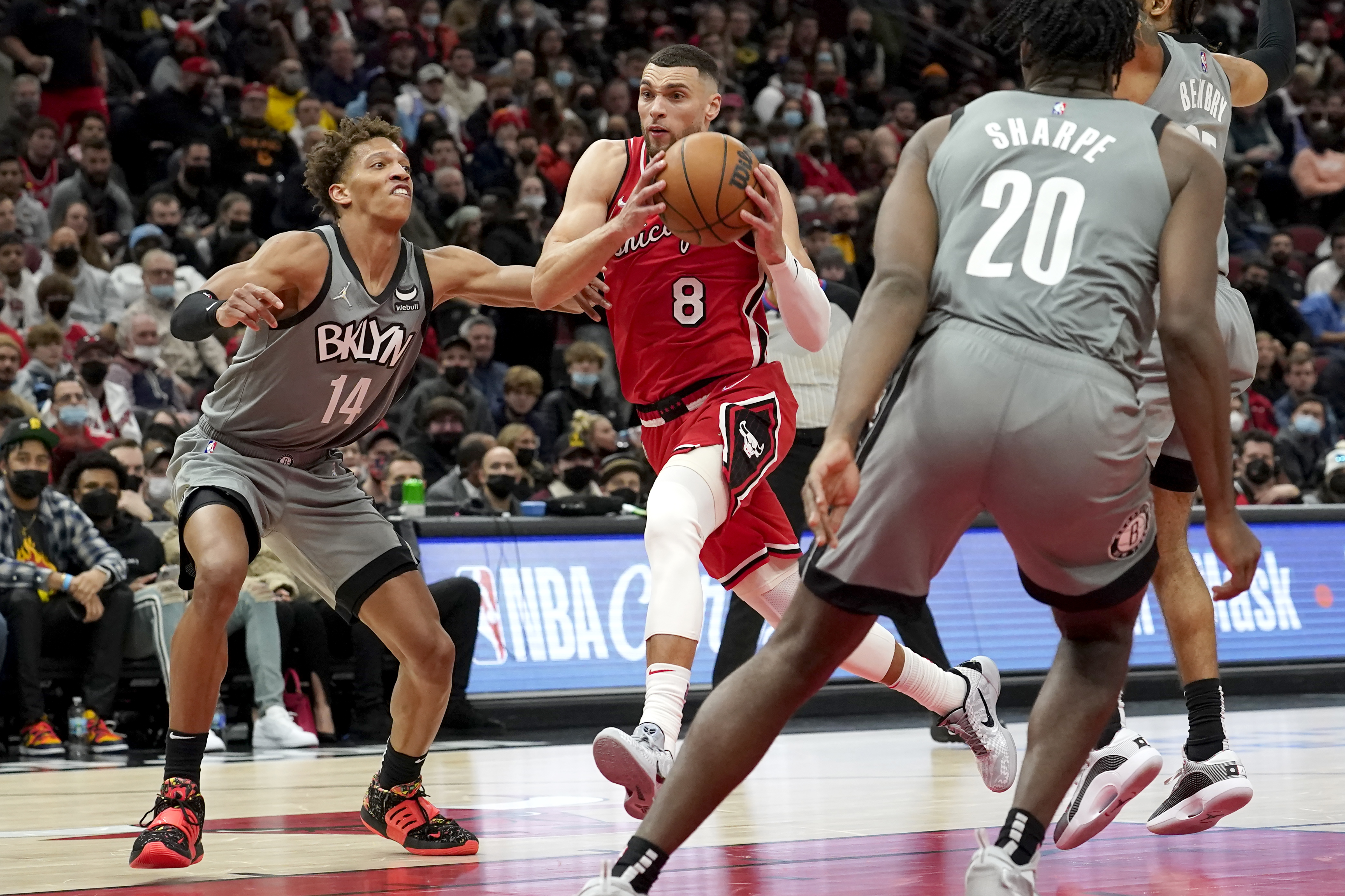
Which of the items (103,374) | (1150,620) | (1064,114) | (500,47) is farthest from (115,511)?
(500,47)

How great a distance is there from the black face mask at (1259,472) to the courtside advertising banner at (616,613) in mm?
1300

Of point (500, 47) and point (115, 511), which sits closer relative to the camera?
point (115, 511)

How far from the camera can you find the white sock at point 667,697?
14.2ft

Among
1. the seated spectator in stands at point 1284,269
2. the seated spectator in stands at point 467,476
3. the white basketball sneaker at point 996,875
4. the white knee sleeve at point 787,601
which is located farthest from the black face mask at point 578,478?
the seated spectator in stands at point 1284,269

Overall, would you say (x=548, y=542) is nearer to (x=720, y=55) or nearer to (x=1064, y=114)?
(x=1064, y=114)

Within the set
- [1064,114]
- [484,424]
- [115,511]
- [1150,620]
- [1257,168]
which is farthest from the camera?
[1257,168]

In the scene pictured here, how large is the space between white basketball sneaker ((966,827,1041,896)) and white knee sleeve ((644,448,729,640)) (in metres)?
1.38

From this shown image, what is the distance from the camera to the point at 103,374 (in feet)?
35.5

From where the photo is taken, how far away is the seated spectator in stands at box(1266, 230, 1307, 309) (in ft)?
55.6

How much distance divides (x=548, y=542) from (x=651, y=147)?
14.8ft

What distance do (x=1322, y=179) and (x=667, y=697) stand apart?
16881 mm

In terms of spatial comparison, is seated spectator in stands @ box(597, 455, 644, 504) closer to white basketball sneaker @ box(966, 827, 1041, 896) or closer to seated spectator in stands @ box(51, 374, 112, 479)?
seated spectator in stands @ box(51, 374, 112, 479)

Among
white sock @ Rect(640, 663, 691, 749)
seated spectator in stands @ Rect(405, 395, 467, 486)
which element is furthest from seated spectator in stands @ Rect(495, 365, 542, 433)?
white sock @ Rect(640, 663, 691, 749)

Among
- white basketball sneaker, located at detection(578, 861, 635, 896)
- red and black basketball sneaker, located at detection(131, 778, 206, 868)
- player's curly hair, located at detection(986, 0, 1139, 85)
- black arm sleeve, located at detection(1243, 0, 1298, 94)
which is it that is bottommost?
red and black basketball sneaker, located at detection(131, 778, 206, 868)
